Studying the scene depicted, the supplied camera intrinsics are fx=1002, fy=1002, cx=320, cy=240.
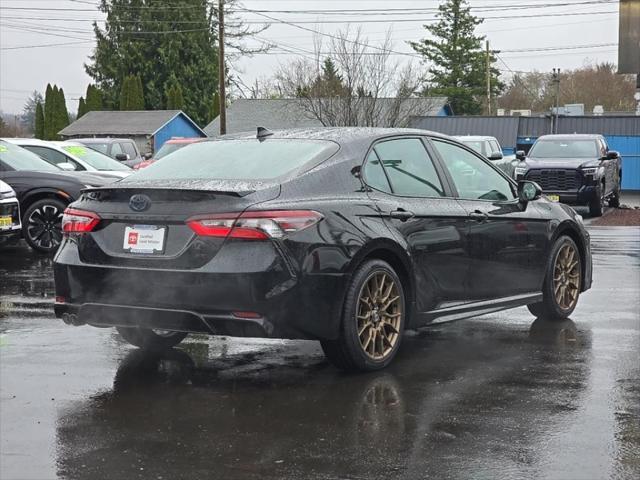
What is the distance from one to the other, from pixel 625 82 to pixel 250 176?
84.0 metres

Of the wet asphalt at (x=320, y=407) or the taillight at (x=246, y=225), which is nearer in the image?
the wet asphalt at (x=320, y=407)

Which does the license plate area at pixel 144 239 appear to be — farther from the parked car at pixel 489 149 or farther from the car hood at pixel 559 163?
the parked car at pixel 489 149

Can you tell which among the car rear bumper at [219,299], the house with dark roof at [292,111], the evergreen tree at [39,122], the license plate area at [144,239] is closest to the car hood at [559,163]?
the car rear bumper at [219,299]

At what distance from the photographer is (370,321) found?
6230 mm

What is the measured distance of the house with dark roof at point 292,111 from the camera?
41.8 metres

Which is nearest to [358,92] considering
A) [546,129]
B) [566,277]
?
[546,129]

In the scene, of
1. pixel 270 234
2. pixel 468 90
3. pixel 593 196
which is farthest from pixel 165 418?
pixel 468 90

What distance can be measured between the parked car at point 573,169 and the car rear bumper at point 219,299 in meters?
17.1

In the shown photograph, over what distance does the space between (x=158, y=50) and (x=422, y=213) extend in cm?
7156

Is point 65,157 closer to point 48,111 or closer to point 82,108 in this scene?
point 48,111

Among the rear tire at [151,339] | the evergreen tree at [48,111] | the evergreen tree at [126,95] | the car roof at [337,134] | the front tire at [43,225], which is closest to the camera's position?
the car roof at [337,134]

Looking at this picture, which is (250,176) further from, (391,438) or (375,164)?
(391,438)

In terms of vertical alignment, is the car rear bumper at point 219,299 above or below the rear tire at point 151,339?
above

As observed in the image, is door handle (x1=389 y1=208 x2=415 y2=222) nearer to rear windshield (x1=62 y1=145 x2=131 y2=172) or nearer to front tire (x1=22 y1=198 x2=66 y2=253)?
front tire (x1=22 y1=198 x2=66 y2=253)
